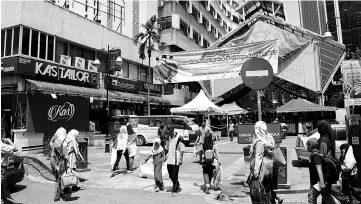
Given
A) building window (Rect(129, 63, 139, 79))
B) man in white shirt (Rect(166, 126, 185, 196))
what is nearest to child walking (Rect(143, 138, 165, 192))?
man in white shirt (Rect(166, 126, 185, 196))

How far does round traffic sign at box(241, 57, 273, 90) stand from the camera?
6588 millimetres

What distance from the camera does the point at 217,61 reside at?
9727mm

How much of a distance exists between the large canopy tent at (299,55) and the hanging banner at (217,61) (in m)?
20.5

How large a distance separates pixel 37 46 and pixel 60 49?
2579 millimetres

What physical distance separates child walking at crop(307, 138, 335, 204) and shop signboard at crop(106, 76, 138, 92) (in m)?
19.3

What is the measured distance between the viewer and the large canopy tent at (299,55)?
2962 centimetres

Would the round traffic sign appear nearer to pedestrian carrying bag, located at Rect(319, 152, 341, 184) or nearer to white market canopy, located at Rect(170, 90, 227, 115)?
pedestrian carrying bag, located at Rect(319, 152, 341, 184)

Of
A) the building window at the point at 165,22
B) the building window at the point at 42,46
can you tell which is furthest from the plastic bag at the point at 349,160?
the building window at the point at 165,22

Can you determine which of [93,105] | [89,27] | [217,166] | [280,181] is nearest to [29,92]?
[93,105]

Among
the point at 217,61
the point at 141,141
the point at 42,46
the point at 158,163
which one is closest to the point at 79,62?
the point at 42,46

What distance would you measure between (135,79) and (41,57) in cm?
1035

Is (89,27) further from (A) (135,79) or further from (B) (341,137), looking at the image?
(B) (341,137)

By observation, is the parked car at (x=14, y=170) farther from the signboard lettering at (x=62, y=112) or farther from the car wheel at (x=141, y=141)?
the car wheel at (x=141, y=141)

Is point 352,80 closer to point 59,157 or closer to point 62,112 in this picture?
point 59,157
